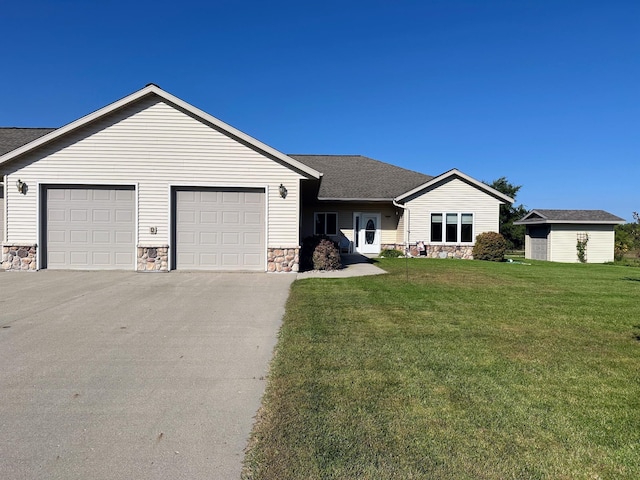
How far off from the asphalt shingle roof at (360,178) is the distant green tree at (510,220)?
23.8 metres

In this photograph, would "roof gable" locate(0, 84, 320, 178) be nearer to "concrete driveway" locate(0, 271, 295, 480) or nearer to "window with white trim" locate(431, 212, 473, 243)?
"concrete driveway" locate(0, 271, 295, 480)

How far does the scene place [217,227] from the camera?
13.5 metres

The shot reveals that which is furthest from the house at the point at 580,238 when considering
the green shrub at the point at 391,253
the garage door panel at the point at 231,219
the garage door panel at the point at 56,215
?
the garage door panel at the point at 56,215

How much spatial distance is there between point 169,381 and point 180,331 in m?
2.11

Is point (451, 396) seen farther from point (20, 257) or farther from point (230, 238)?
point (20, 257)

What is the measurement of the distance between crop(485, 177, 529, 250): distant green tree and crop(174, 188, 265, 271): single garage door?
3749 cm

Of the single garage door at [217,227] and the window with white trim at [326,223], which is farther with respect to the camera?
the window with white trim at [326,223]

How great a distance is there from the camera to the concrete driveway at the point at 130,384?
9.55ft

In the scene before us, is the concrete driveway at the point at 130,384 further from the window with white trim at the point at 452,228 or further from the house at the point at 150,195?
the window with white trim at the point at 452,228

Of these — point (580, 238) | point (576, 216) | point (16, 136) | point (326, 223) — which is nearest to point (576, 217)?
point (576, 216)

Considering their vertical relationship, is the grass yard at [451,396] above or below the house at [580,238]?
below

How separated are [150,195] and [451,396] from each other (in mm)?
11678

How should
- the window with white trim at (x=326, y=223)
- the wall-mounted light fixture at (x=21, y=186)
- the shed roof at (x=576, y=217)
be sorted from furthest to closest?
the shed roof at (x=576, y=217) → the window with white trim at (x=326, y=223) → the wall-mounted light fixture at (x=21, y=186)

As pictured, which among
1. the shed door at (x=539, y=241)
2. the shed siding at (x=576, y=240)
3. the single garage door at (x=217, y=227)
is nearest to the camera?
the single garage door at (x=217, y=227)
